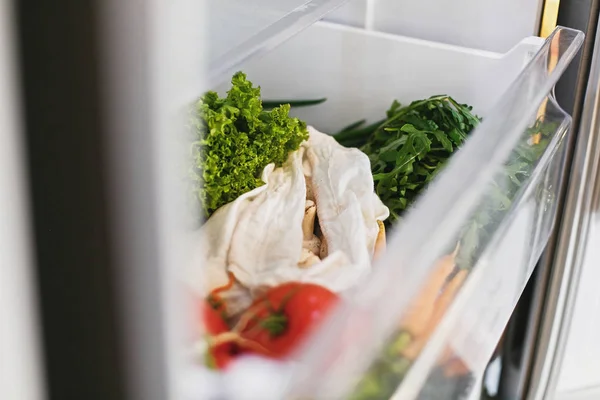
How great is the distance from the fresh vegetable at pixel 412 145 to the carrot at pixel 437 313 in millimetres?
315

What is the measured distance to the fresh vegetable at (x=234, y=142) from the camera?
95 centimetres

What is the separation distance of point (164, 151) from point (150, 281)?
6 cm

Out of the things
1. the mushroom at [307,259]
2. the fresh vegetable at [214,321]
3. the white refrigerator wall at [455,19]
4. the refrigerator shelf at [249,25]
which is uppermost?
the refrigerator shelf at [249,25]

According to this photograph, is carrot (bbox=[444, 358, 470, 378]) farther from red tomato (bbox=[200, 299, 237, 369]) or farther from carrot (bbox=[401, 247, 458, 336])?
red tomato (bbox=[200, 299, 237, 369])

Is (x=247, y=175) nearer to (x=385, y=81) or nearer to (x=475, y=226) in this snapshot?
(x=475, y=226)

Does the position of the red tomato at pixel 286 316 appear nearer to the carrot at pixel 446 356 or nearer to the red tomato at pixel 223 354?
the red tomato at pixel 223 354

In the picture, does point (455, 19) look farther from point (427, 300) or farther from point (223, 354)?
point (223, 354)

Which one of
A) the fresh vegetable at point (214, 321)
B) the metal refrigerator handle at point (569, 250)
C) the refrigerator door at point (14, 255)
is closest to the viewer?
the refrigerator door at point (14, 255)

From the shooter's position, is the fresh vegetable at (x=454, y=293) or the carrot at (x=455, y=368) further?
the carrot at (x=455, y=368)

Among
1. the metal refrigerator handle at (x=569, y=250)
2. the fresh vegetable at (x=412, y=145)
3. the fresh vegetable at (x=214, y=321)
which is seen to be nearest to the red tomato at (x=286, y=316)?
the fresh vegetable at (x=214, y=321)

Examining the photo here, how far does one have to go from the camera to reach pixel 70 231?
0.35m

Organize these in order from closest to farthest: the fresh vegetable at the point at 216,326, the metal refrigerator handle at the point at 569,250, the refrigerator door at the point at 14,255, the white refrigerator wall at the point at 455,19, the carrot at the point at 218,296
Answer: the refrigerator door at the point at 14,255, the fresh vegetable at the point at 216,326, the carrot at the point at 218,296, the metal refrigerator handle at the point at 569,250, the white refrigerator wall at the point at 455,19

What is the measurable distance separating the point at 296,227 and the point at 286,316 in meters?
0.29

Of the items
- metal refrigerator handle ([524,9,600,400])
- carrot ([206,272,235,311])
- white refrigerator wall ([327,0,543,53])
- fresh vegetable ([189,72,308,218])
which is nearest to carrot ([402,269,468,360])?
carrot ([206,272,235,311])
